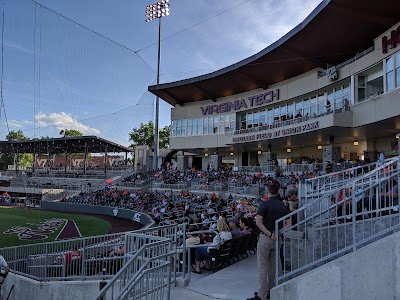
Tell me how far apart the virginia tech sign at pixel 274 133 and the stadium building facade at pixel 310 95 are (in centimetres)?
7

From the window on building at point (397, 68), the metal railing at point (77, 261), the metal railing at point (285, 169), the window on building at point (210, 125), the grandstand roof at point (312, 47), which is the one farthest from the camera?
the window on building at point (210, 125)

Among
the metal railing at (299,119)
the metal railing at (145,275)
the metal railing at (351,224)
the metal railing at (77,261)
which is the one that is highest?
the metal railing at (299,119)

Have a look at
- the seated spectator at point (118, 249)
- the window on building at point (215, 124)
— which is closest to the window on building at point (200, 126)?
the window on building at point (215, 124)

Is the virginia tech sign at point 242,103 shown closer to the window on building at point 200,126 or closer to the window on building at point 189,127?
the window on building at point 200,126

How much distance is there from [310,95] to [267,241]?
25566mm

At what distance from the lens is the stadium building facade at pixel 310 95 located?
2041 centimetres

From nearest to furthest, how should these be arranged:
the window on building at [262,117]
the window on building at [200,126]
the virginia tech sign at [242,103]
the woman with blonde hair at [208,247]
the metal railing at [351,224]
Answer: the metal railing at [351,224], the woman with blonde hair at [208,247], the virginia tech sign at [242,103], the window on building at [262,117], the window on building at [200,126]

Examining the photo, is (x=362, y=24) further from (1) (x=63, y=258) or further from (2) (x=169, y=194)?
(1) (x=63, y=258)

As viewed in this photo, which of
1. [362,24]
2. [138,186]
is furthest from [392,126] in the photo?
[138,186]

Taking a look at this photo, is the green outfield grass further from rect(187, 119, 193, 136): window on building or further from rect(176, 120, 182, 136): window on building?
rect(176, 120, 182, 136): window on building

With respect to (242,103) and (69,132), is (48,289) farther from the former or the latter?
(69,132)

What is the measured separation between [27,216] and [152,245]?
85.5ft

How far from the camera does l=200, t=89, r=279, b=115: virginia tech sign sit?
33.5 meters

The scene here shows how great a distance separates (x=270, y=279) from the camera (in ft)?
18.6
